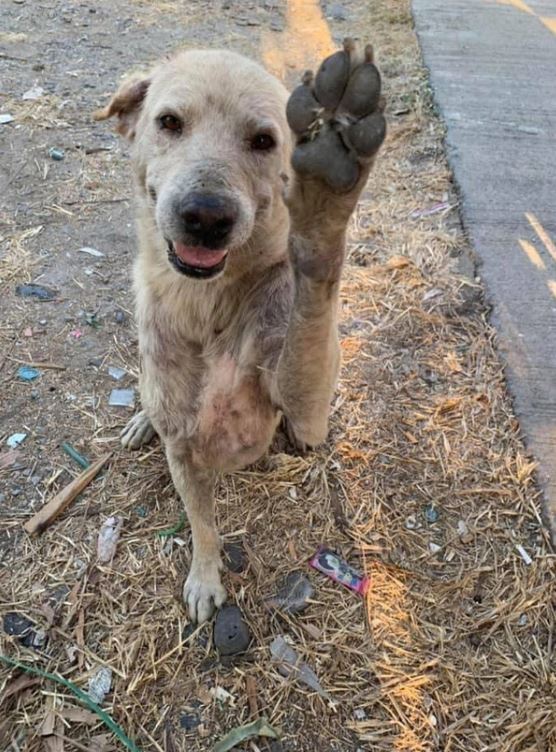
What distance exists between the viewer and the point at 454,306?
3.78 meters

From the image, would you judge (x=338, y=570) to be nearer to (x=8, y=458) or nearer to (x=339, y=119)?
(x=8, y=458)

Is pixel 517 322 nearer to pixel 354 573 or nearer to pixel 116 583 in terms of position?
pixel 354 573

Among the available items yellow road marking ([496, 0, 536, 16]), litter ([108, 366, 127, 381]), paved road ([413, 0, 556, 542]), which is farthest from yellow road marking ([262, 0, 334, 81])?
litter ([108, 366, 127, 381])

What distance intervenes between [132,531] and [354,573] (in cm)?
95

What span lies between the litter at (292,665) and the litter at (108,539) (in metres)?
0.76

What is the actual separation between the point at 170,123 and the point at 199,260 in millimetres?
483

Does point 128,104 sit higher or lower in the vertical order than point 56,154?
higher

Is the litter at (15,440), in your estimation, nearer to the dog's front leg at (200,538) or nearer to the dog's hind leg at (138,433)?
the dog's hind leg at (138,433)

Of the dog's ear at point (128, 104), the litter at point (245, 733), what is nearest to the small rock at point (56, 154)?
the dog's ear at point (128, 104)

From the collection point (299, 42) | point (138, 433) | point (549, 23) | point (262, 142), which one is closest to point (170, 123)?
point (262, 142)

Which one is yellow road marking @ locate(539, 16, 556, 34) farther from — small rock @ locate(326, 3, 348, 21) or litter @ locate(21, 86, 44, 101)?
litter @ locate(21, 86, 44, 101)

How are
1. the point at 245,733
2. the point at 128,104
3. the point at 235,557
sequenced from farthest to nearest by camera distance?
1. the point at 235,557
2. the point at 128,104
3. the point at 245,733

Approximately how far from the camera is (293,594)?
2.59 m

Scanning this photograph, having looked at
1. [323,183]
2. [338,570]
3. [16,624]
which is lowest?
[16,624]
